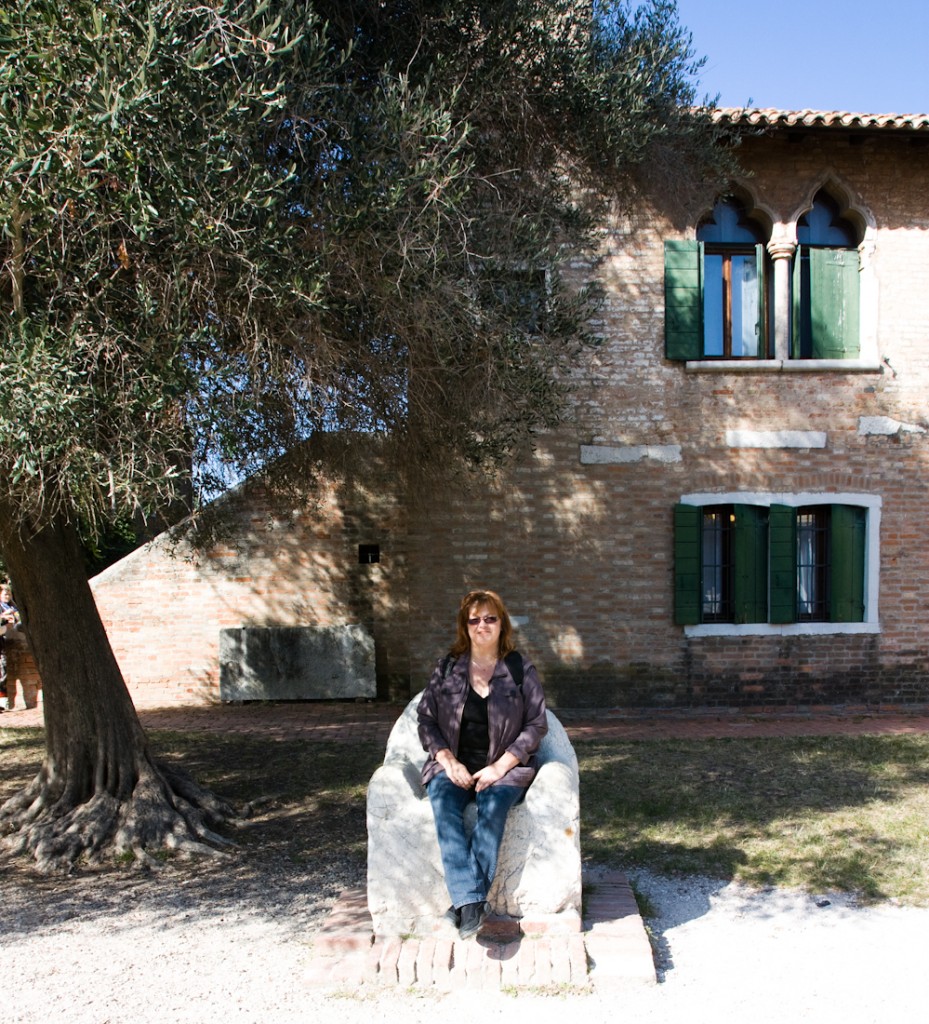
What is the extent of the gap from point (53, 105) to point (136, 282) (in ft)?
3.05

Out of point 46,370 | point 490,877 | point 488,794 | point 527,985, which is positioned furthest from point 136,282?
point 527,985

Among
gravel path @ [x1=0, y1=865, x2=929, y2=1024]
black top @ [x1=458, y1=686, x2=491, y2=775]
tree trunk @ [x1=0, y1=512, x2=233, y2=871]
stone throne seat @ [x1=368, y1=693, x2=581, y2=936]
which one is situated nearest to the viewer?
gravel path @ [x1=0, y1=865, x2=929, y2=1024]

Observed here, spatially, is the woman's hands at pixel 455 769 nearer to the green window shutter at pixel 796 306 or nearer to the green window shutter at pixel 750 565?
the green window shutter at pixel 750 565

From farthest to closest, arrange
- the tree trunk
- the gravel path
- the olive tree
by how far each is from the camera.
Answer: the tree trunk
the olive tree
the gravel path

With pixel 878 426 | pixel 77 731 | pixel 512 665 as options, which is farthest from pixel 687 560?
pixel 77 731

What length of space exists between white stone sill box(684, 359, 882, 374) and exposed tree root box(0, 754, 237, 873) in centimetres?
698

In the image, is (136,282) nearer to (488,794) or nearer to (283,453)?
(283,453)

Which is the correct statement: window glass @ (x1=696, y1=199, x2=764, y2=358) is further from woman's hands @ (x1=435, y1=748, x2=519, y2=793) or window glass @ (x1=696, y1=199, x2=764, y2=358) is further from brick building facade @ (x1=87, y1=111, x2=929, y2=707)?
woman's hands @ (x1=435, y1=748, x2=519, y2=793)

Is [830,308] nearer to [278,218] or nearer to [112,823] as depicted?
[278,218]

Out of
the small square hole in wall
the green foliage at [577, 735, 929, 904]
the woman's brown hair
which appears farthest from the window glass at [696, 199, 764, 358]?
the woman's brown hair

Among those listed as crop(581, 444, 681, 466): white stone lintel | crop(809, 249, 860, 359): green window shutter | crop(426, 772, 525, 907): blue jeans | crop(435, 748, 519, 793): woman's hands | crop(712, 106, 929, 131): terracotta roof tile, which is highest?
crop(712, 106, 929, 131): terracotta roof tile

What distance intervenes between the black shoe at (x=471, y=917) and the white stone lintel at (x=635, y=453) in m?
7.04

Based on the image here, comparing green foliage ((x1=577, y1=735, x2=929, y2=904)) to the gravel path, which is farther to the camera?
green foliage ((x1=577, y1=735, x2=929, y2=904))

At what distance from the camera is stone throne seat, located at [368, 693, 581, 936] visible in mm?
4156
